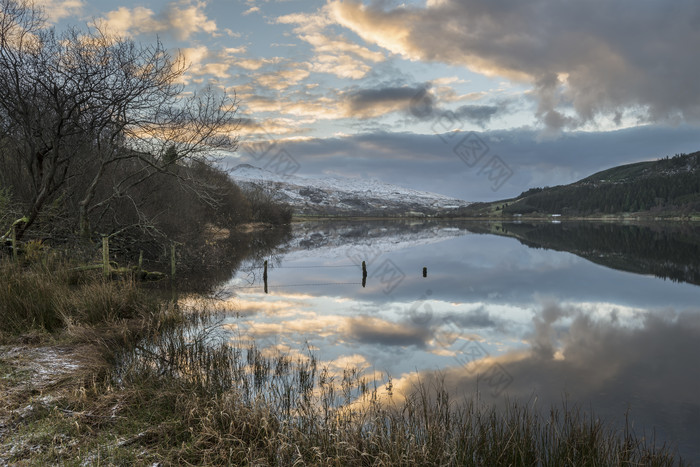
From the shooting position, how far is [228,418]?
5.76 m

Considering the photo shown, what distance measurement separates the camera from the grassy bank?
4.93 metres

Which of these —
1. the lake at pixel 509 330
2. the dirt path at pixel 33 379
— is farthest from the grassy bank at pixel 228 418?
the lake at pixel 509 330

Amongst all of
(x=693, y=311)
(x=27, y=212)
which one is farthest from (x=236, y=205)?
(x=693, y=311)

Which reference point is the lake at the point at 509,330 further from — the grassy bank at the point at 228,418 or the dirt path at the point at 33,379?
the dirt path at the point at 33,379

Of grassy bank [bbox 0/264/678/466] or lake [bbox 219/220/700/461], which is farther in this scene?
lake [bbox 219/220/700/461]

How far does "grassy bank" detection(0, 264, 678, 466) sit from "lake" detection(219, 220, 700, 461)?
1464 millimetres

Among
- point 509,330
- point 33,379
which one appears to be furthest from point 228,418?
point 509,330

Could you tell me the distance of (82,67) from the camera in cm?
1658

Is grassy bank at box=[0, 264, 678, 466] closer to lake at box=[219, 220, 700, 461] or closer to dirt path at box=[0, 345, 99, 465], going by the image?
dirt path at box=[0, 345, 99, 465]

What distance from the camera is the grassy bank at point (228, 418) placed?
4934 mm

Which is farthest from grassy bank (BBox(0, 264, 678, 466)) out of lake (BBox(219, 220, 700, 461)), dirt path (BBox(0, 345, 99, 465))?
lake (BBox(219, 220, 700, 461))

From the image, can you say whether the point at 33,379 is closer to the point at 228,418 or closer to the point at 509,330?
the point at 228,418

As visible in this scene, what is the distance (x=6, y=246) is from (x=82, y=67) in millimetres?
7447

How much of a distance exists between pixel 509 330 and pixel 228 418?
11.9 meters
